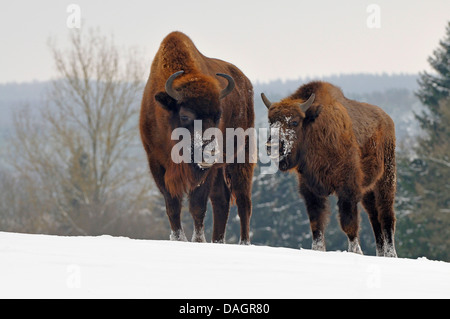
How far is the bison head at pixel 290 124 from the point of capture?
29.5 ft

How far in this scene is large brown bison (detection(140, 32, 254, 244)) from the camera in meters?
8.76

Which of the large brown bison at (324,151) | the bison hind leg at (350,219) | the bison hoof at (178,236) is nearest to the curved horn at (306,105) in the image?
the large brown bison at (324,151)

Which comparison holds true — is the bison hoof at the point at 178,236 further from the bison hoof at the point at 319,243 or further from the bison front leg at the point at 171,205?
the bison hoof at the point at 319,243

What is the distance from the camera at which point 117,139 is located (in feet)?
103

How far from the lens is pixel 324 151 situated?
30.0ft

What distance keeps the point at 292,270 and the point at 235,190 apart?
15.6 ft

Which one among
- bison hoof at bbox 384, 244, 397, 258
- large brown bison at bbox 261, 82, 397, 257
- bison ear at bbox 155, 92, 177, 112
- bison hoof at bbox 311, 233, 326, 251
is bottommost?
bison hoof at bbox 384, 244, 397, 258

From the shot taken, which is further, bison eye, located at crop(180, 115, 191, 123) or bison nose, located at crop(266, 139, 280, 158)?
bison nose, located at crop(266, 139, 280, 158)

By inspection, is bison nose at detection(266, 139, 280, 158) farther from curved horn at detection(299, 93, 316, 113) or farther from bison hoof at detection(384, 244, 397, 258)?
bison hoof at detection(384, 244, 397, 258)

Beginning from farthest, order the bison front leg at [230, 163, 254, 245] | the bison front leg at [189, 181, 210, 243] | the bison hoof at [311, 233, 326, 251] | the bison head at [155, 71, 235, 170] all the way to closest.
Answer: the bison front leg at [230, 163, 254, 245]
the bison front leg at [189, 181, 210, 243]
the bison hoof at [311, 233, 326, 251]
the bison head at [155, 71, 235, 170]

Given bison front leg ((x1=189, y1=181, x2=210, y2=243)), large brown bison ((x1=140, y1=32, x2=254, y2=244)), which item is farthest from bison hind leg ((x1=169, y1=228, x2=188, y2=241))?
bison front leg ((x1=189, y1=181, x2=210, y2=243))

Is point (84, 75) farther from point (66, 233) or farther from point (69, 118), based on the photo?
point (66, 233)
